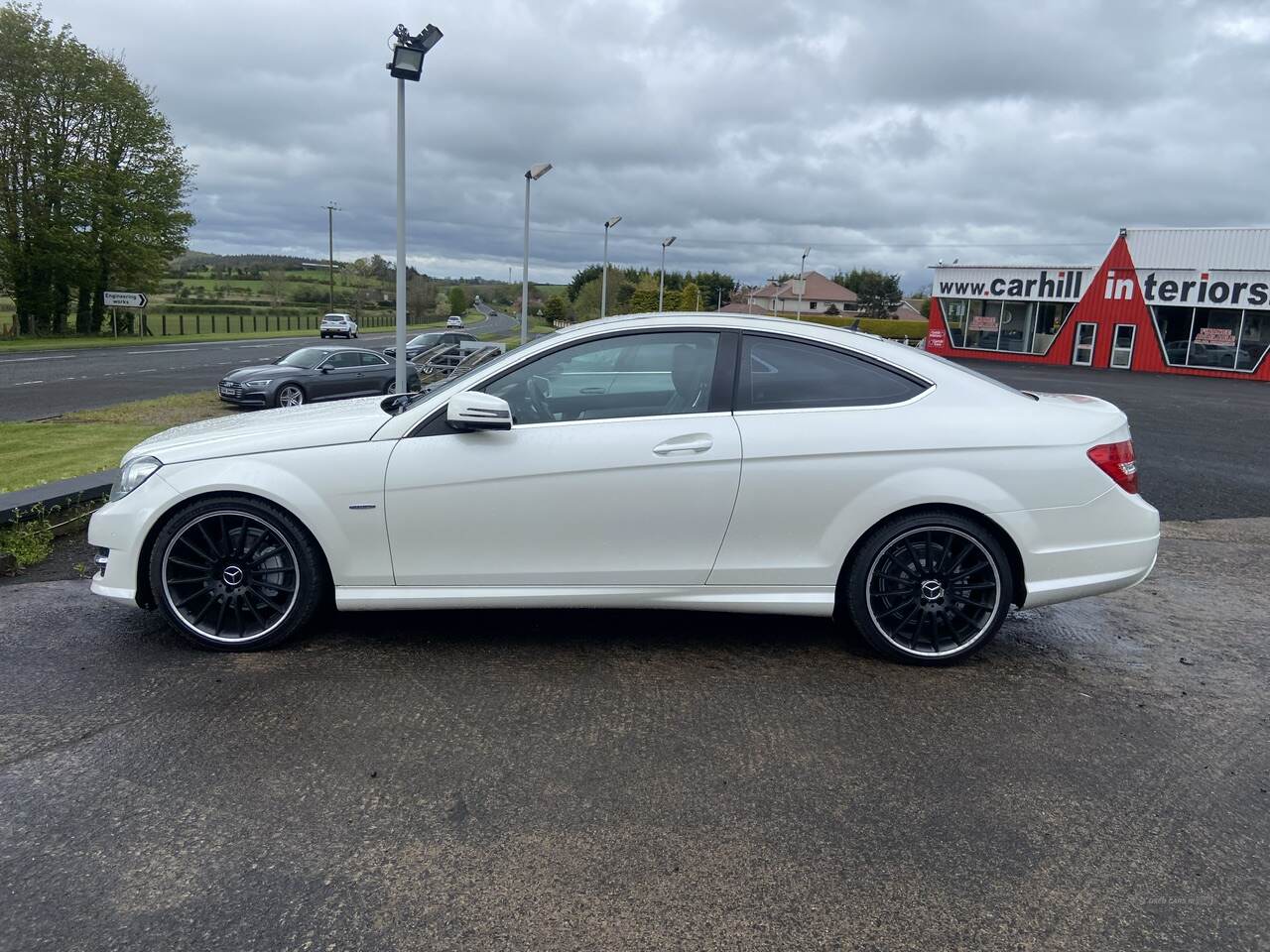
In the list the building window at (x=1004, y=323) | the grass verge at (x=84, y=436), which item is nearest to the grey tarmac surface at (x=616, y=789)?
the grass verge at (x=84, y=436)

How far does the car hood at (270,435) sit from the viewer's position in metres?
4.18

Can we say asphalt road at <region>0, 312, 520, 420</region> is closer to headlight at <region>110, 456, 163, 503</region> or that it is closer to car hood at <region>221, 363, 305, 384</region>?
car hood at <region>221, 363, 305, 384</region>

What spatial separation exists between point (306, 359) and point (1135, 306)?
3637 centimetres

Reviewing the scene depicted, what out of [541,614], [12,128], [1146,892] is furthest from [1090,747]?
[12,128]

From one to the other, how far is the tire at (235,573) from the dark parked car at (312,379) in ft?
41.7

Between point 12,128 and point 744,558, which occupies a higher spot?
point 12,128

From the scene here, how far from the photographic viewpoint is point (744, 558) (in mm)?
4199

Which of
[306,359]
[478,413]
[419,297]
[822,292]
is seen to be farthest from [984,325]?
[822,292]

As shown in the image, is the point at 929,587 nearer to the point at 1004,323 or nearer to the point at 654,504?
the point at 654,504

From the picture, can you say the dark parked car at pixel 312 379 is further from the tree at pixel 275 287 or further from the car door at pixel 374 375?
the tree at pixel 275 287

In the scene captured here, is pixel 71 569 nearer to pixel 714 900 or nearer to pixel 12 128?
pixel 714 900

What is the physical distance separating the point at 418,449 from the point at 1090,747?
120 inches

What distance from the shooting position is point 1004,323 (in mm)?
45375

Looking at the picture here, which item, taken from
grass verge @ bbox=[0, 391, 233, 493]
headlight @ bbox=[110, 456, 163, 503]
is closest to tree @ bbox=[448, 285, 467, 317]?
grass verge @ bbox=[0, 391, 233, 493]
